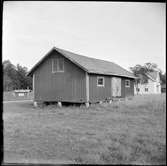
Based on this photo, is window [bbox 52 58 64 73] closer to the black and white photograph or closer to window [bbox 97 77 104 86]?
window [bbox 97 77 104 86]

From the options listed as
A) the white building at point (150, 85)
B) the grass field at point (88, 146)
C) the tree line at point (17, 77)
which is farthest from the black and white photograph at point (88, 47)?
the white building at point (150, 85)

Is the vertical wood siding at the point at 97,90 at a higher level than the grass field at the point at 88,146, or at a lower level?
higher

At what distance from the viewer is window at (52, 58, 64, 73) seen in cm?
1041

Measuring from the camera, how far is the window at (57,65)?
10414 millimetres

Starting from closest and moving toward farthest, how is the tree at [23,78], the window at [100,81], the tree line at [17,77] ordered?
the tree line at [17,77] < the tree at [23,78] < the window at [100,81]

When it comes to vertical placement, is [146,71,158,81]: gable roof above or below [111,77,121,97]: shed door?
above

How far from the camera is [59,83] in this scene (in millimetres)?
10375

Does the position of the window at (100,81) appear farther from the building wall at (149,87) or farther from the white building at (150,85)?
the building wall at (149,87)

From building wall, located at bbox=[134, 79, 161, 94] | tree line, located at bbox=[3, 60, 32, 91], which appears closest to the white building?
building wall, located at bbox=[134, 79, 161, 94]

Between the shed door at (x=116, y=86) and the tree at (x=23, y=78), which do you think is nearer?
the tree at (x=23, y=78)

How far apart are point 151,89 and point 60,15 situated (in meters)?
24.8

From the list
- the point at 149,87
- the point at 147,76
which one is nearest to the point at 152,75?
the point at 149,87

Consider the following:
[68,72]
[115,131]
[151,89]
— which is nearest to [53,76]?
[68,72]

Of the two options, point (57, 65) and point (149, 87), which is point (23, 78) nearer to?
point (57, 65)
